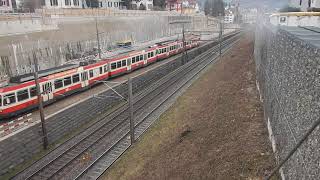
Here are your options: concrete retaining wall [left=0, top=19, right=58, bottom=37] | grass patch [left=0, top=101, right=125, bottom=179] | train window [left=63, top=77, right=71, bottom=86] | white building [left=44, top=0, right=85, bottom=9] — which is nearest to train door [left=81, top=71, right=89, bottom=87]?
train window [left=63, top=77, right=71, bottom=86]

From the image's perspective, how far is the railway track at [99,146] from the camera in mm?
18031

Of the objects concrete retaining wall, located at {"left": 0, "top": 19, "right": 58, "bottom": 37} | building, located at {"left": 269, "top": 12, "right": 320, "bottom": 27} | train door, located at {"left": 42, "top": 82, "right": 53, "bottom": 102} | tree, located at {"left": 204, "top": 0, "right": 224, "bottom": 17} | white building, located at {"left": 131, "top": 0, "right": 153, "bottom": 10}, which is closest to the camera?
train door, located at {"left": 42, "top": 82, "right": 53, "bottom": 102}

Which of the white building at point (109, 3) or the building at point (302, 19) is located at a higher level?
the white building at point (109, 3)

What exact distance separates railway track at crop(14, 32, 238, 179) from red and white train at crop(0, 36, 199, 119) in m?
4.63

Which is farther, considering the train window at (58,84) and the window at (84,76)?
the window at (84,76)

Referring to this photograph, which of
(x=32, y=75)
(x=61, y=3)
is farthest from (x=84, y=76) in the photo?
(x=61, y=3)

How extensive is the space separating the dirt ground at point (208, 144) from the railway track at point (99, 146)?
1.03m

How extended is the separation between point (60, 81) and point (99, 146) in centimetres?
997

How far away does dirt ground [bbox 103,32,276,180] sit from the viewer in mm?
13766

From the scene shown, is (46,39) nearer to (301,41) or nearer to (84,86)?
(84,86)

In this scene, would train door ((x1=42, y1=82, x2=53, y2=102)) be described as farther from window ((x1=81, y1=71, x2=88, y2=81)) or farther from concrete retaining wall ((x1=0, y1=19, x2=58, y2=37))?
concrete retaining wall ((x1=0, y1=19, x2=58, y2=37))

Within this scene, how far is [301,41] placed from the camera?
8.74 m

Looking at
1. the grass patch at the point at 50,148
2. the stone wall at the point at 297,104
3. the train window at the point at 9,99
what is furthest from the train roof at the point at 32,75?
the stone wall at the point at 297,104

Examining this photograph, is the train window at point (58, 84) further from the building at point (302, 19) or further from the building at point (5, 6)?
the building at point (5, 6)
